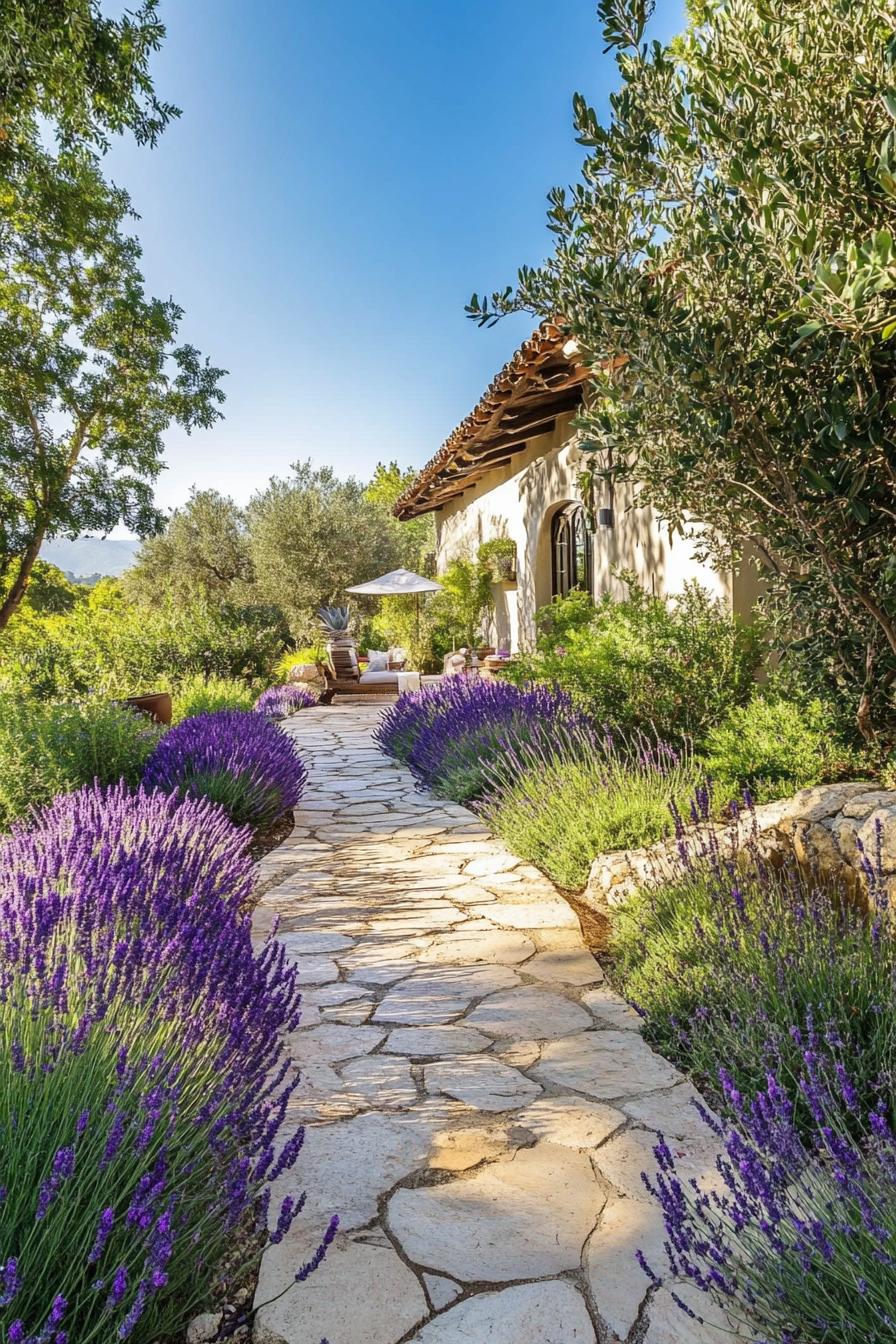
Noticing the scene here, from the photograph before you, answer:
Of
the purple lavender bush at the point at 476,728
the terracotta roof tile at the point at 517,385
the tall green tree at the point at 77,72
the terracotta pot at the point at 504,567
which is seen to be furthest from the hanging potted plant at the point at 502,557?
the tall green tree at the point at 77,72

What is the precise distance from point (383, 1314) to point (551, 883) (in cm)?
288

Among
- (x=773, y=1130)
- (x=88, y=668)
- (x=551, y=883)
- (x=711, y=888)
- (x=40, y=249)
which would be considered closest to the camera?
(x=773, y=1130)

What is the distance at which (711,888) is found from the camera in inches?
115

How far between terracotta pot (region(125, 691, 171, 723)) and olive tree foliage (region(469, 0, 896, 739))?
5796 mm

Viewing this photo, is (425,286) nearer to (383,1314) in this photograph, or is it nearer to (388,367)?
(388,367)

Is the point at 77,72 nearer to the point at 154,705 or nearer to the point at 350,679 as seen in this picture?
the point at 154,705

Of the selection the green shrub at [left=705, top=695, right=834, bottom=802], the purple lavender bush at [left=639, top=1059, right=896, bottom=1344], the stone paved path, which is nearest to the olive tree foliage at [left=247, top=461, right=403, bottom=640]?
the green shrub at [left=705, top=695, right=834, bottom=802]

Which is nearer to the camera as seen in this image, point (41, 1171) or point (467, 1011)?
point (41, 1171)

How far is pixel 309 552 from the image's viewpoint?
22.5m

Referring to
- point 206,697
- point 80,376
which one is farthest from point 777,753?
point 80,376

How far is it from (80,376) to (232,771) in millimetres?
10830

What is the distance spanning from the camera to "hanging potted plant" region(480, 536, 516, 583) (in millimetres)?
13594

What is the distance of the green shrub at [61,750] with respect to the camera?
15.6ft

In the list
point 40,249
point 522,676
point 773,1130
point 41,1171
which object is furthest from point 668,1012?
point 40,249
